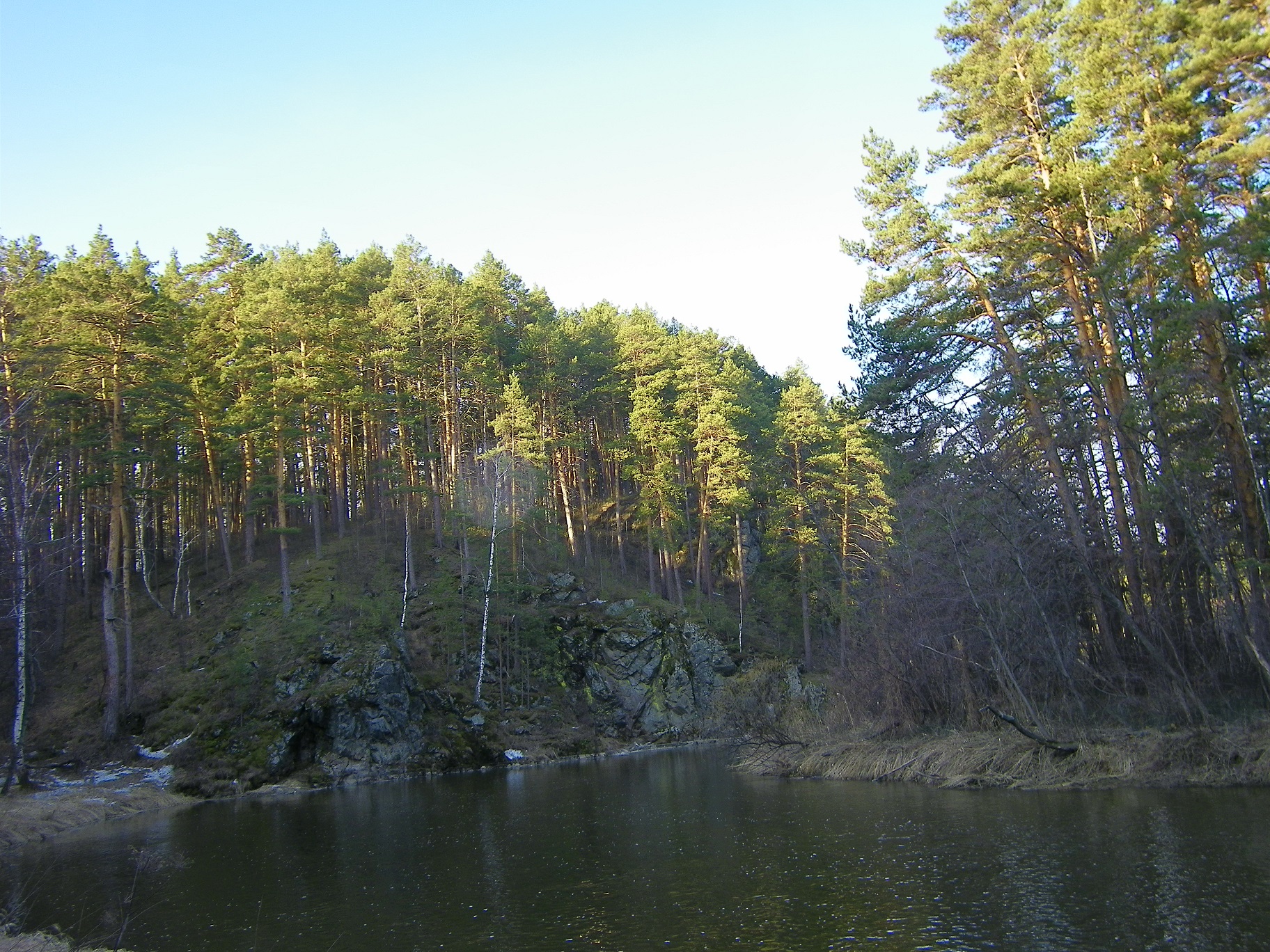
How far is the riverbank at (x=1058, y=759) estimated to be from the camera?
17.6m

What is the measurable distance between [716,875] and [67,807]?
74.0 ft

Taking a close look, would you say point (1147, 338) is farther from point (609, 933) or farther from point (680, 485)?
point (680, 485)

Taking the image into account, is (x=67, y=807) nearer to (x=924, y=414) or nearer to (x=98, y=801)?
(x=98, y=801)

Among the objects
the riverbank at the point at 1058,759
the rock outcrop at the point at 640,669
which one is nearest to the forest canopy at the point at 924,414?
the riverbank at the point at 1058,759

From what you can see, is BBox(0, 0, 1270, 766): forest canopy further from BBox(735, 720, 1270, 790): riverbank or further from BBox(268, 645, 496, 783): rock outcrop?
BBox(268, 645, 496, 783): rock outcrop

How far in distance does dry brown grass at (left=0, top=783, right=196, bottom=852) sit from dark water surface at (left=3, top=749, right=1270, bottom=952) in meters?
2.25

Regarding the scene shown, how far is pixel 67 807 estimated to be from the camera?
26156 millimetres

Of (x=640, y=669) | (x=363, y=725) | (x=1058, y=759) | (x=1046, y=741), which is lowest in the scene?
(x=1058, y=759)

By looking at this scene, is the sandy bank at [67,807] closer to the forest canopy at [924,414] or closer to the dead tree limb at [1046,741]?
the forest canopy at [924,414]

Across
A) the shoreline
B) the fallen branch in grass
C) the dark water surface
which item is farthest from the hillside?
the fallen branch in grass

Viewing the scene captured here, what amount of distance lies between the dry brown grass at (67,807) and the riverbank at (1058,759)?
71.5 feet

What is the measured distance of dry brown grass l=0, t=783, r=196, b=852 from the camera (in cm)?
2352

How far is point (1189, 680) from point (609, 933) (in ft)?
52.2

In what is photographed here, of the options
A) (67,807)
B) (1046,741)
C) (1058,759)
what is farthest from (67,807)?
(1058,759)
